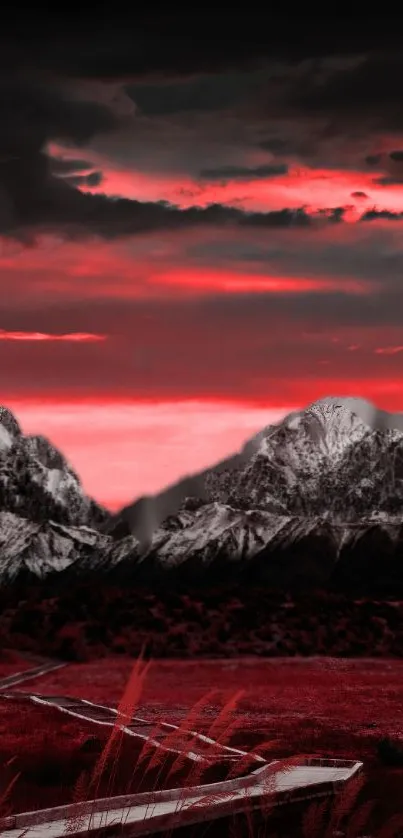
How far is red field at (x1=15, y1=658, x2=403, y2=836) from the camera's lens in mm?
16203

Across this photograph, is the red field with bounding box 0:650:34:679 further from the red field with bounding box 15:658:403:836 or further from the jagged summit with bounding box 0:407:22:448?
the jagged summit with bounding box 0:407:22:448

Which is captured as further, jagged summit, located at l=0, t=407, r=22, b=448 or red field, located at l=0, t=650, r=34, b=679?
jagged summit, located at l=0, t=407, r=22, b=448

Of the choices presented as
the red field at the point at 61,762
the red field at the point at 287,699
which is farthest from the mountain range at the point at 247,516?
the red field at the point at 61,762

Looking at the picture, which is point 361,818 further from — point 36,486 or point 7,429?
point 7,429

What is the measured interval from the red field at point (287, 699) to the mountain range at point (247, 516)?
24539mm

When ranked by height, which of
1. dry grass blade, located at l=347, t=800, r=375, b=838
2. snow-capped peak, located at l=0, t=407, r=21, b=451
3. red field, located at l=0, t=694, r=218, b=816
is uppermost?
snow-capped peak, located at l=0, t=407, r=21, b=451

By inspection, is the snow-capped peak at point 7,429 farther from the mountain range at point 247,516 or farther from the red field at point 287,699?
the red field at point 287,699

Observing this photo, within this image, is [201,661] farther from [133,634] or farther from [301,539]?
[301,539]

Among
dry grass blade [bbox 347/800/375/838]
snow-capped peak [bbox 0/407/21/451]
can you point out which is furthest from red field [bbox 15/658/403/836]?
snow-capped peak [bbox 0/407/21/451]

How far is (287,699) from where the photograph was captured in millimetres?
23312

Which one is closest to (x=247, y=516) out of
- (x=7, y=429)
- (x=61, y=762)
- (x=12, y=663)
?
(x=7, y=429)

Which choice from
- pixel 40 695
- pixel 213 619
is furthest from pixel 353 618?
pixel 40 695

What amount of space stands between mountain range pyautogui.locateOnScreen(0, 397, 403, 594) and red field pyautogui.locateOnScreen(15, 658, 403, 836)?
24539 mm

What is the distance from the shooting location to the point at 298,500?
77188mm
